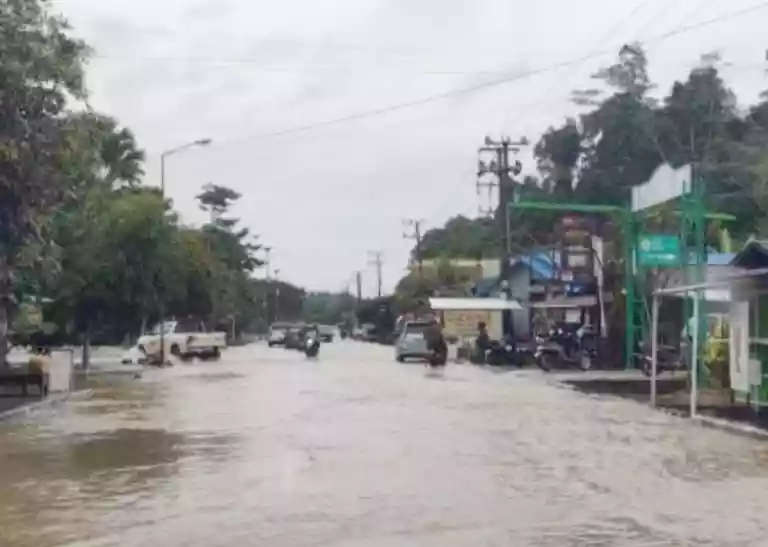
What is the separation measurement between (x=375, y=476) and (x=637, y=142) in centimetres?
7190

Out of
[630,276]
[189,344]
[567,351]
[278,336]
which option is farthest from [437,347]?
[278,336]

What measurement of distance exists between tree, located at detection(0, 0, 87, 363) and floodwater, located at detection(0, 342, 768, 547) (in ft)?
12.8

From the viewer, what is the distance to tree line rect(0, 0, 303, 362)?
23.0 meters

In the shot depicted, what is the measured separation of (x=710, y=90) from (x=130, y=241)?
4530 cm

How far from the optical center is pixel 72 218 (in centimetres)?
3753

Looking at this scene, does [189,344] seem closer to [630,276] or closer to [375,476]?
[630,276]

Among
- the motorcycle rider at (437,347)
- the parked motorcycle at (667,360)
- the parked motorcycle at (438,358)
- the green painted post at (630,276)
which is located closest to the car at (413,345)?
the motorcycle rider at (437,347)

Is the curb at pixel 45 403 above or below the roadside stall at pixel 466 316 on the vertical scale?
below

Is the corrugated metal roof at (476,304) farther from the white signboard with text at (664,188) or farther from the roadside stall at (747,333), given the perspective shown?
the roadside stall at (747,333)

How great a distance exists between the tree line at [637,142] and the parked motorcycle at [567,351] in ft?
75.6

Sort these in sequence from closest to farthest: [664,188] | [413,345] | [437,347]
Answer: [664,188]
[437,347]
[413,345]

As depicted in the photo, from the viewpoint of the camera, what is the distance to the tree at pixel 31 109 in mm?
22469

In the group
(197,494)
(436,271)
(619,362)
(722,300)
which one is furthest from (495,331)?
(197,494)

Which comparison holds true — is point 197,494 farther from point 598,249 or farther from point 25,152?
point 598,249
